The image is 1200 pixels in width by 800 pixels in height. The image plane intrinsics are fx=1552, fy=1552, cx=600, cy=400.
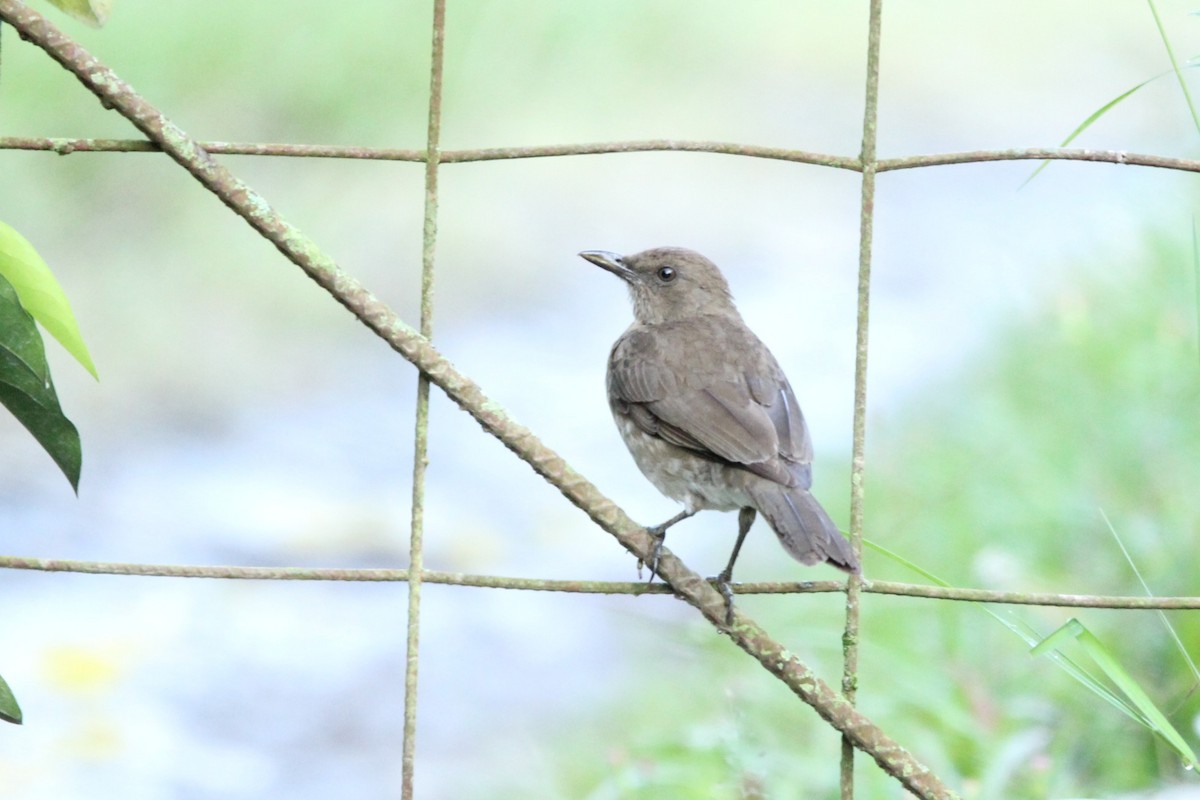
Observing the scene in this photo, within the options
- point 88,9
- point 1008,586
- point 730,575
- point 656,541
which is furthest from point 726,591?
point 1008,586

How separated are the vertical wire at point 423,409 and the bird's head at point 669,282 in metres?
1.32

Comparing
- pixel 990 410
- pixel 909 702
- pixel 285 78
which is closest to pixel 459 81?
pixel 285 78

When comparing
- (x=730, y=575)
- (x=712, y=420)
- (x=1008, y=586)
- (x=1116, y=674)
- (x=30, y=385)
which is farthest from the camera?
(x=1008, y=586)

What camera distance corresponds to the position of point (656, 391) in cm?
271

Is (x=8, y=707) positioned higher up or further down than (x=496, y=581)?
further down

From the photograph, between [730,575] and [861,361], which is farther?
[730,575]

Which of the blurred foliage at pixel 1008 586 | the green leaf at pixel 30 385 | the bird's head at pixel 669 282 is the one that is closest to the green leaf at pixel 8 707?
the green leaf at pixel 30 385

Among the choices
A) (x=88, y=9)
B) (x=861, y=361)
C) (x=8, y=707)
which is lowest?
(x=8, y=707)

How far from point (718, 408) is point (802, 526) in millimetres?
546

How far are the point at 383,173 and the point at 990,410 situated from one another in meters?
3.54

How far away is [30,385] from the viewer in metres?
1.72

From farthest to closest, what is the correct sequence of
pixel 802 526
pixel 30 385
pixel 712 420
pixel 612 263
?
pixel 612 263 < pixel 712 420 < pixel 802 526 < pixel 30 385

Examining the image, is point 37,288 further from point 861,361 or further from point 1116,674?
point 1116,674

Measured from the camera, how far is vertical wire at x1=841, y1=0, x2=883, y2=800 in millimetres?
1865
